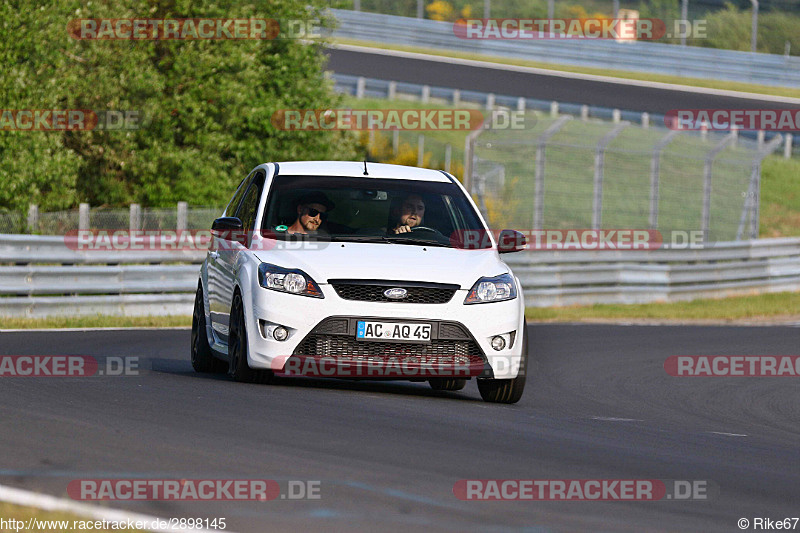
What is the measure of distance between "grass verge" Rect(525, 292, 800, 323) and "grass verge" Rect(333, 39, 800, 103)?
18.2m

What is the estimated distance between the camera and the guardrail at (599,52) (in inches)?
1720

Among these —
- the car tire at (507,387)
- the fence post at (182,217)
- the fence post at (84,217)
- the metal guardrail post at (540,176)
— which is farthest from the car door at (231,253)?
the metal guardrail post at (540,176)

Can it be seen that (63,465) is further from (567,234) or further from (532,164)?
(532,164)

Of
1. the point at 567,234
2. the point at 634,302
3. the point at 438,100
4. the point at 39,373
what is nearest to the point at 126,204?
the point at 567,234

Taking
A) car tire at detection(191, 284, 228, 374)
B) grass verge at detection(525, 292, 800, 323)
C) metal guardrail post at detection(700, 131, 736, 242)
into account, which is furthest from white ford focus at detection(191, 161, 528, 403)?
metal guardrail post at detection(700, 131, 736, 242)

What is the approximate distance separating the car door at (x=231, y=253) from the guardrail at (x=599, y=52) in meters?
32.3

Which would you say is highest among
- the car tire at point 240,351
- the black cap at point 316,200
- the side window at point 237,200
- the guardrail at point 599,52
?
the black cap at point 316,200

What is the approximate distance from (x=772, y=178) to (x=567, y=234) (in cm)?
1614

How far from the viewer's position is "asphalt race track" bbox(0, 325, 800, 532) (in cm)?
568

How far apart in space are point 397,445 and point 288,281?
2535mm

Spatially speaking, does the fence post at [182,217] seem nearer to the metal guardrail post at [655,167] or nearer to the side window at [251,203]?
the metal guardrail post at [655,167]

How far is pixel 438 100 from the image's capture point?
42781 mm

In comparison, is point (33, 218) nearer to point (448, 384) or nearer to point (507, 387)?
point (448, 384)

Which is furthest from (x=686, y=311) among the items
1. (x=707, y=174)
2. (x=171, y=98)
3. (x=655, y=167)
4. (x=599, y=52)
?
(x=599, y=52)
